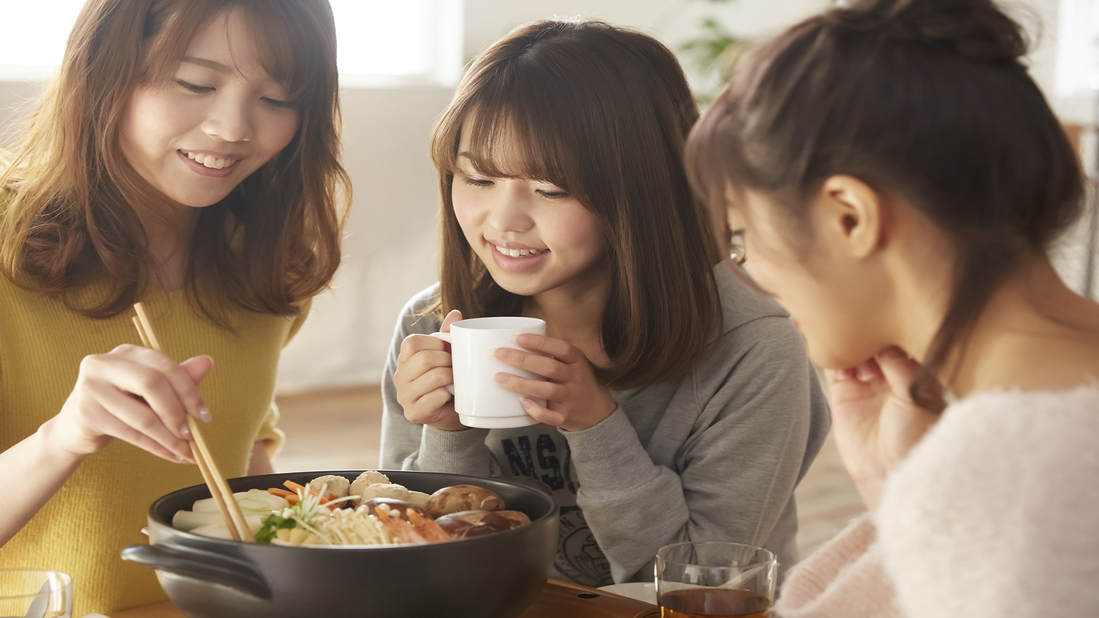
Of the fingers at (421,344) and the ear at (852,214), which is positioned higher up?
the ear at (852,214)

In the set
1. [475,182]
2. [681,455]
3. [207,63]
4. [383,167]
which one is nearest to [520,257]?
[475,182]

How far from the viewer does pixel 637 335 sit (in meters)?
1.24

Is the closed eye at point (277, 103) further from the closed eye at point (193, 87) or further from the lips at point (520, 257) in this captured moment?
the lips at point (520, 257)

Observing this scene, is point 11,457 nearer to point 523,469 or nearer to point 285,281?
point 285,281

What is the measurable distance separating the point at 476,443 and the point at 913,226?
69 cm

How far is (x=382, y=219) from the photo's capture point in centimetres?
448

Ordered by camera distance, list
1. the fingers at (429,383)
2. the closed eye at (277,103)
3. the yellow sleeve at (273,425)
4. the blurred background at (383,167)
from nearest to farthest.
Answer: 1. the fingers at (429,383)
2. the closed eye at (277,103)
3. the yellow sleeve at (273,425)
4. the blurred background at (383,167)

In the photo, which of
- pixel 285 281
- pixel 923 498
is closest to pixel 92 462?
pixel 285 281

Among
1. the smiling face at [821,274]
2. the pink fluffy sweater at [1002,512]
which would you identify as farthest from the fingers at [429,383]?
the pink fluffy sweater at [1002,512]

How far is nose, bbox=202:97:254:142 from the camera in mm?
1154

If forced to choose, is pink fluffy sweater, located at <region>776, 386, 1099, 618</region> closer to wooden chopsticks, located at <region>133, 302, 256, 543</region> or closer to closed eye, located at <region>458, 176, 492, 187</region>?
wooden chopsticks, located at <region>133, 302, 256, 543</region>

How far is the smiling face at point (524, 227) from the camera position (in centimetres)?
117

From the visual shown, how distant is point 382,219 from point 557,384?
356 cm

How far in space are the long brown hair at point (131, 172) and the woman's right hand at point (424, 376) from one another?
336 millimetres
